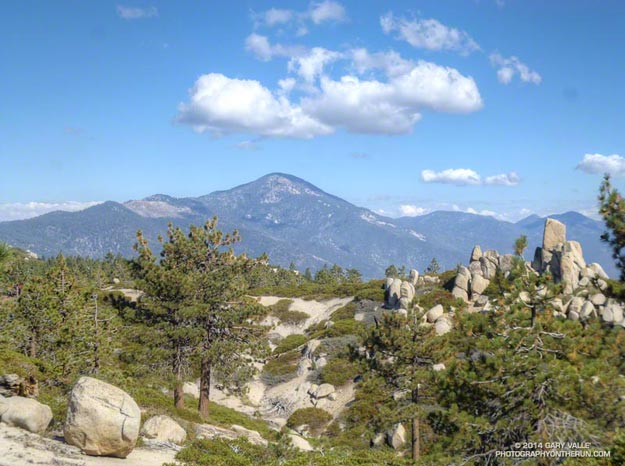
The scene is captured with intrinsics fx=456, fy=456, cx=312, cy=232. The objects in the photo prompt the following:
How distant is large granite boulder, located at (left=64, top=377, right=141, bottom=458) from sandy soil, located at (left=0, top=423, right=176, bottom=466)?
278mm

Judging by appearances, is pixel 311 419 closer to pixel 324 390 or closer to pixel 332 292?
pixel 324 390

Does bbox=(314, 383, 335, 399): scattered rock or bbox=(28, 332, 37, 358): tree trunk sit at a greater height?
bbox=(28, 332, 37, 358): tree trunk

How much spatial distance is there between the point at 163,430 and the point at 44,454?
18.8ft

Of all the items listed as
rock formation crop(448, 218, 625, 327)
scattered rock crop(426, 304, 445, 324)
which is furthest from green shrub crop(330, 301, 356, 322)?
rock formation crop(448, 218, 625, 327)

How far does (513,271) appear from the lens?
1172 cm

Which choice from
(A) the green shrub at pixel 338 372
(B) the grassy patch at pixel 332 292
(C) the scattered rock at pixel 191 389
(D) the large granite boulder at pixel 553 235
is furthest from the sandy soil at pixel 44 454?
(D) the large granite boulder at pixel 553 235

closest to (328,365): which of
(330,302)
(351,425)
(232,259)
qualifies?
(351,425)

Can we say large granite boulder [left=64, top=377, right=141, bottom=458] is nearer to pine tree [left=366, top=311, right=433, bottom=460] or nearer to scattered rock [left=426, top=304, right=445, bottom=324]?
pine tree [left=366, top=311, right=433, bottom=460]

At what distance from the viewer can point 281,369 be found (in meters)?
48.2

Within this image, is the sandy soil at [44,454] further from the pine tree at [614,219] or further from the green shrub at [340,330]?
the green shrub at [340,330]

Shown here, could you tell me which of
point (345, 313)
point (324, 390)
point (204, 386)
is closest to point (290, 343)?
point (345, 313)

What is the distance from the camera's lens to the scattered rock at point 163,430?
16980 mm

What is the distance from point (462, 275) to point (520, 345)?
51754 millimetres

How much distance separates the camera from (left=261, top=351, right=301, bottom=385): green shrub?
46500 millimetres
